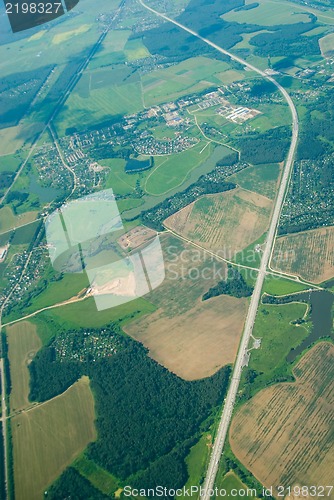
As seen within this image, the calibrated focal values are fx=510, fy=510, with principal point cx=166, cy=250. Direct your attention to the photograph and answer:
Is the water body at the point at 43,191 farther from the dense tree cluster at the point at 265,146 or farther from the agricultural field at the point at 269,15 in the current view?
the agricultural field at the point at 269,15

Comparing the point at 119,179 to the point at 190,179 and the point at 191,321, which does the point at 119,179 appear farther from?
the point at 191,321

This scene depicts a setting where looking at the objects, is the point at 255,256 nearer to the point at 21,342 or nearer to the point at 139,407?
the point at 139,407

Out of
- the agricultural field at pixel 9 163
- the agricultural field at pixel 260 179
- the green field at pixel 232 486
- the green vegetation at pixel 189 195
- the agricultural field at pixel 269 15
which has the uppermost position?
the agricultural field at pixel 269 15

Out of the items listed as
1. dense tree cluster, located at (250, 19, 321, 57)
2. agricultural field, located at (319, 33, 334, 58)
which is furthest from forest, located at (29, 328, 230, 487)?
agricultural field, located at (319, 33, 334, 58)

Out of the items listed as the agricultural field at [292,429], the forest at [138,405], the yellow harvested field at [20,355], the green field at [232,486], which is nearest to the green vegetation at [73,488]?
the forest at [138,405]

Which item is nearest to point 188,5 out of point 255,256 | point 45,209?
point 45,209

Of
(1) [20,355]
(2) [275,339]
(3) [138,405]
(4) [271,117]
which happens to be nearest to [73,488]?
(3) [138,405]
